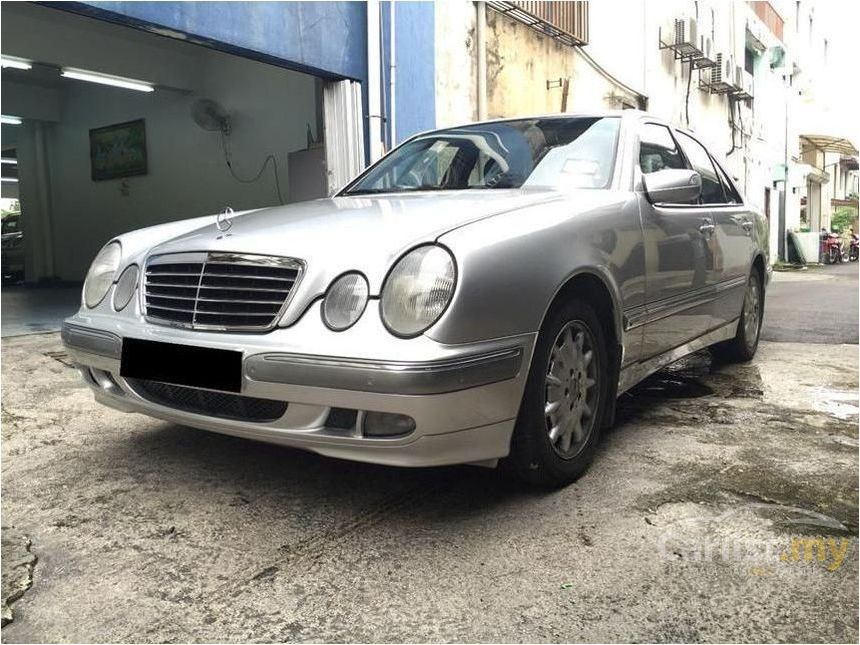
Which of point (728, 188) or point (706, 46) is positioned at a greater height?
point (706, 46)

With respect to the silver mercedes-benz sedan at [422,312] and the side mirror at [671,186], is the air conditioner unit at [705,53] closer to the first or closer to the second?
the side mirror at [671,186]

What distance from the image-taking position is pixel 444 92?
8227 millimetres

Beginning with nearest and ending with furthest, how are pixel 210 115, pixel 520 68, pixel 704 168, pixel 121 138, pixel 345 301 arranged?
pixel 345 301
pixel 704 168
pixel 520 68
pixel 210 115
pixel 121 138

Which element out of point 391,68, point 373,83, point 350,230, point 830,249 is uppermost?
point 391,68

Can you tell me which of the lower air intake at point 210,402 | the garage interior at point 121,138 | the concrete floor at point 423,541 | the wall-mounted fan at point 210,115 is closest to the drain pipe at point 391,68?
the garage interior at point 121,138

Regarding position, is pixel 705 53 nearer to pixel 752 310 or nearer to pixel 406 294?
pixel 752 310

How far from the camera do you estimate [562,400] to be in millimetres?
2535

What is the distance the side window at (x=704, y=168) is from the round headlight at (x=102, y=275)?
279cm

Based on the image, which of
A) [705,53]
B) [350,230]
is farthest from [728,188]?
[705,53]

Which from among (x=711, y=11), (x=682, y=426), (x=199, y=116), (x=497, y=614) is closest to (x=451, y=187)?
(x=682, y=426)

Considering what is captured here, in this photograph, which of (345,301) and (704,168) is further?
(704,168)

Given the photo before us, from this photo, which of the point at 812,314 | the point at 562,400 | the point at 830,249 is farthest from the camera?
the point at 830,249

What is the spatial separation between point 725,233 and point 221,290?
2766mm

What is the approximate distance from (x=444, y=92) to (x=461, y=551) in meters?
6.89
